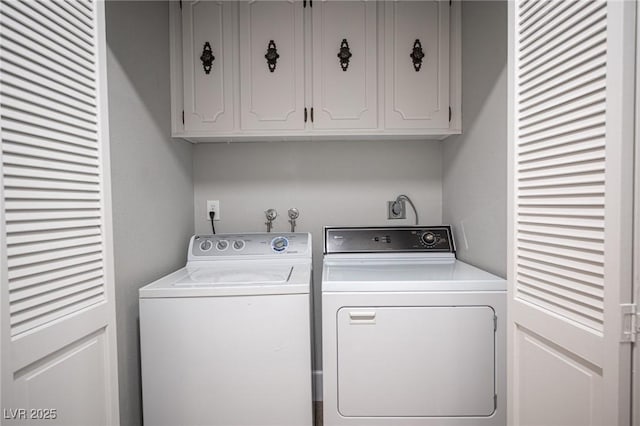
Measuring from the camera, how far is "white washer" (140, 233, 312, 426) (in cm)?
156

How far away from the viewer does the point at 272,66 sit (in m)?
2.04

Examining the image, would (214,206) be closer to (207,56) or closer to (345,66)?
(207,56)

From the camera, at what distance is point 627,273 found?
769 mm

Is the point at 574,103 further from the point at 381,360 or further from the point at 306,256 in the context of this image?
the point at 306,256

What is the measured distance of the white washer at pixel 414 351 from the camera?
1577 mm

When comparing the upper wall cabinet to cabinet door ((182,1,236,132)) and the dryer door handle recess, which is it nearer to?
cabinet door ((182,1,236,132))

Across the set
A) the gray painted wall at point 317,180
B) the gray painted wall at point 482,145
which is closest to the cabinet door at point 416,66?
the gray painted wall at point 482,145

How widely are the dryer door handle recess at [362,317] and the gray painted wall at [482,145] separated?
651 millimetres

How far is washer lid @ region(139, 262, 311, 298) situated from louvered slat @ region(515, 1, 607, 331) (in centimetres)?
92

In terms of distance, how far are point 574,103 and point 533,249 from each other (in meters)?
0.41

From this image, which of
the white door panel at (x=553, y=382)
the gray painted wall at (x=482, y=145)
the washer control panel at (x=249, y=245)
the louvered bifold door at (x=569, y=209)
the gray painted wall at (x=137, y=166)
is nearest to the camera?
the louvered bifold door at (x=569, y=209)

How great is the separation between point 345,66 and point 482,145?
0.87 m

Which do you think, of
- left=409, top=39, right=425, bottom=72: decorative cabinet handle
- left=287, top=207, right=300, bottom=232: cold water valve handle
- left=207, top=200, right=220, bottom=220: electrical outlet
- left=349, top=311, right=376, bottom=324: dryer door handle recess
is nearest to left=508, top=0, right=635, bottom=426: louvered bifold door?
left=349, top=311, right=376, bottom=324: dryer door handle recess

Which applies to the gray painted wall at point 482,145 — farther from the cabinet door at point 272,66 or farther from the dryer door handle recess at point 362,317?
the cabinet door at point 272,66
